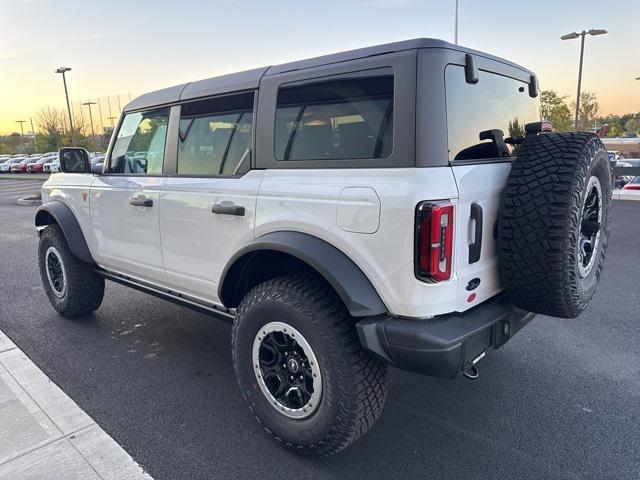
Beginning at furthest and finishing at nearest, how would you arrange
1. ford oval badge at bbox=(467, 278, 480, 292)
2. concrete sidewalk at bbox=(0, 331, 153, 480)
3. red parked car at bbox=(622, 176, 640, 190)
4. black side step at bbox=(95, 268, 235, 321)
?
red parked car at bbox=(622, 176, 640, 190) < black side step at bbox=(95, 268, 235, 321) < concrete sidewalk at bbox=(0, 331, 153, 480) < ford oval badge at bbox=(467, 278, 480, 292)

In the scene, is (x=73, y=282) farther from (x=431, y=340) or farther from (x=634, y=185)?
(x=634, y=185)

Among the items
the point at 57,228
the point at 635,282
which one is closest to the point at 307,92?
the point at 57,228

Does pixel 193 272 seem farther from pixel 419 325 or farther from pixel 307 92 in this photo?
pixel 419 325

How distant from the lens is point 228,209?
2.81 m

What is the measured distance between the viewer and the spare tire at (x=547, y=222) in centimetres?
218

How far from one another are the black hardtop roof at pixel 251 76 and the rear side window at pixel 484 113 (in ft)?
0.44

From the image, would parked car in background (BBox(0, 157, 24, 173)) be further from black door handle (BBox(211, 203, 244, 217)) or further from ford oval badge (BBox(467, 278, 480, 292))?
ford oval badge (BBox(467, 278, 480, 292))

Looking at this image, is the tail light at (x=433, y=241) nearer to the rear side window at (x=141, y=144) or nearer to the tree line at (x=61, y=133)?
the rear side window at (x=141, y=144)

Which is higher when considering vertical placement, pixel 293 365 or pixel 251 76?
pixel 251 76

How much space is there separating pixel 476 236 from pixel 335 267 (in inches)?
27.0

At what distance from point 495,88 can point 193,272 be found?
220 centimetres

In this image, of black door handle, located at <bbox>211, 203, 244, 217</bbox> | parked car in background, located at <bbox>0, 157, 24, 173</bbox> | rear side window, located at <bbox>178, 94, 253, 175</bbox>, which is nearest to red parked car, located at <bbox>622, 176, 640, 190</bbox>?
rear side window, located at <bbox>178, 94, 253, 175</bbox>

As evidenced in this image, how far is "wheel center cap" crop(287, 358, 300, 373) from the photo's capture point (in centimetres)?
253

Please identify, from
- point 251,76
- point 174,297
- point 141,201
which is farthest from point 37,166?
point 251,76
